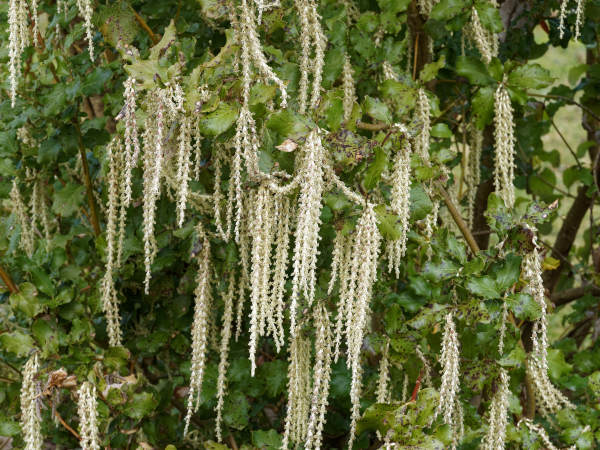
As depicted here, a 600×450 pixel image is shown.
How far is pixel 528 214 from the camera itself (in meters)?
1.96

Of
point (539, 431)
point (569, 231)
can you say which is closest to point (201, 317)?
point (539, 431)

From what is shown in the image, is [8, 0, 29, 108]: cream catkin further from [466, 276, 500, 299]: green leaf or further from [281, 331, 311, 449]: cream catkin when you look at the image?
[466, 276, 500, 299]: green leaf

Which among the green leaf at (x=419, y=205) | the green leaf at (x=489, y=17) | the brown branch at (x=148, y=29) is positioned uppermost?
the green leaf at (x=489, y=17)

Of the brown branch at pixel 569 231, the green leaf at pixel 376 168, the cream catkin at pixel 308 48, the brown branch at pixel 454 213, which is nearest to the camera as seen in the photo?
the green leaf at pixel 376 168

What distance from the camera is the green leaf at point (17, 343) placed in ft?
6.59

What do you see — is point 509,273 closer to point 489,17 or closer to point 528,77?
point 528,77

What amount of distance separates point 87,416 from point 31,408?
0.14 m

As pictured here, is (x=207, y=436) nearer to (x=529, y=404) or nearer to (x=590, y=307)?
(x=529, y=404)

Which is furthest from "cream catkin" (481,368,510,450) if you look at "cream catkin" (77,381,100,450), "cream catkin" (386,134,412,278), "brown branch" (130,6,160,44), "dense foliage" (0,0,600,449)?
"brown branch" (130,6,160,44)

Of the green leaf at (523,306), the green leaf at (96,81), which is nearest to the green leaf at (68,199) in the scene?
the green leaf at (96,81)

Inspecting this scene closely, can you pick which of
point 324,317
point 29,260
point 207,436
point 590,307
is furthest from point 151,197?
point 590,307

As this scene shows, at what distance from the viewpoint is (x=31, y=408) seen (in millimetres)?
1849

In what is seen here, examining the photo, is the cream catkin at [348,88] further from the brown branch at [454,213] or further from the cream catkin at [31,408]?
the cream catkin at [31,408]

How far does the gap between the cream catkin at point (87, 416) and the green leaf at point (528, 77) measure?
1418 mm
